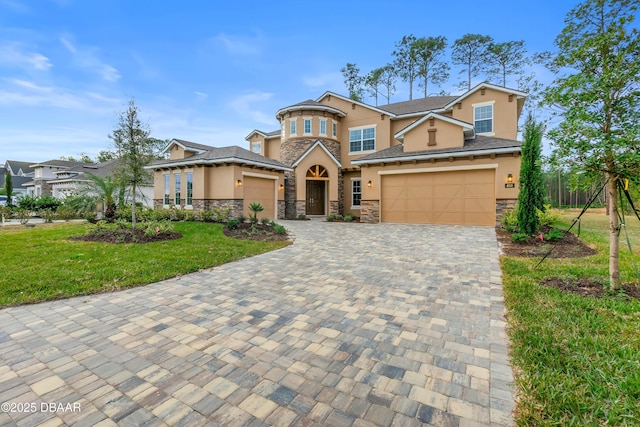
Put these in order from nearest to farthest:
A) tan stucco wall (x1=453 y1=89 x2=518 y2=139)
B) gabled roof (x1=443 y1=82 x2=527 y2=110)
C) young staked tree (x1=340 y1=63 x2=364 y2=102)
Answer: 1. gabled roof (x1=443 y1=82 x2=527 y2=110)
2. tan stucco wall (x1=453 y1=89 x2=518 y2=139)
3. young staked tree (x1=340 y1=63 x2=364 y2=102)

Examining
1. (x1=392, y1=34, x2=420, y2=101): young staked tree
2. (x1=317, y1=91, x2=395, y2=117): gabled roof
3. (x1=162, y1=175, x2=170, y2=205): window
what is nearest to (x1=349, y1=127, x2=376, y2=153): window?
(x1=317, y1=91, x2=395, y2=117): gabled roof

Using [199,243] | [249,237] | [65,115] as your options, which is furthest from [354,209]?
[65,115]

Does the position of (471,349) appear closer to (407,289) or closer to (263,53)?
(407,289)

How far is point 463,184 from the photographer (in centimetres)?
1309

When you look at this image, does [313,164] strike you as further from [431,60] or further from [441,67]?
[441,67]

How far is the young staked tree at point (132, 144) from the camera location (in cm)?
1016

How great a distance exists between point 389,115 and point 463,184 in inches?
316

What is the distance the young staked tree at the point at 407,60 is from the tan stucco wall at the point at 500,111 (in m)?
12.0

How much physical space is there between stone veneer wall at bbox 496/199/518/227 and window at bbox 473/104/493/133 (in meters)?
5.63

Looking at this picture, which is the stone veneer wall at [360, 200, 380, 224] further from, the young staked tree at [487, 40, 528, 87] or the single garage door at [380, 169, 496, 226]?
the young staked tree at [487, 40, 528, 87]

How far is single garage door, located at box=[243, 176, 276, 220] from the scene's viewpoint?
1569 centimetres

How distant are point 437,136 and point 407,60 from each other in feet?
55.9

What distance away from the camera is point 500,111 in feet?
50.5

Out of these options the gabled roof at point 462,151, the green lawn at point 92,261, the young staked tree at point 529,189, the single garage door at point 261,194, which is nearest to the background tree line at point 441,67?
the gabled roof at point 462,151
